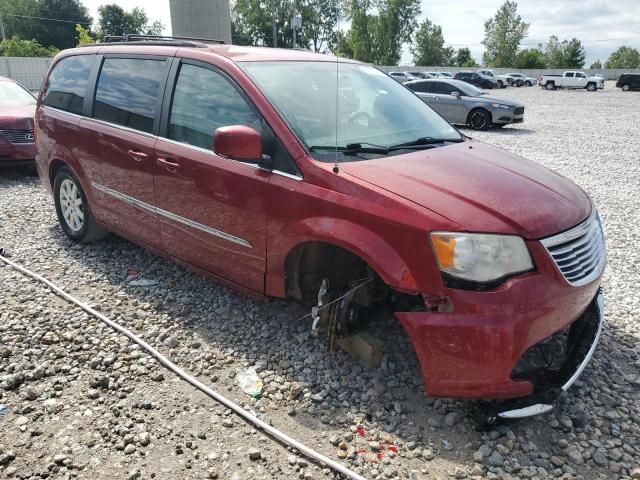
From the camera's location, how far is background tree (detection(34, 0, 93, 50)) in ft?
236

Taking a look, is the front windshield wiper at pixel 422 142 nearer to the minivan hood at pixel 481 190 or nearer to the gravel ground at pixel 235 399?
the minivan hood at pixel 481 190

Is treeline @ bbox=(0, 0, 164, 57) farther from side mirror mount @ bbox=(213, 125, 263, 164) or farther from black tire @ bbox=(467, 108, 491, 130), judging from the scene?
side mirror mount @ bbox=(213, 125, 263, 164)

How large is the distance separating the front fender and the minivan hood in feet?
0.89

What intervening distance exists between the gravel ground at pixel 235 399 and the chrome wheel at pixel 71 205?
28.9 inches

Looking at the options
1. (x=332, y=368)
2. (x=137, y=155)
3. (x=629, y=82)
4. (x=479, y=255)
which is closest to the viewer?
(x=479, y=255)

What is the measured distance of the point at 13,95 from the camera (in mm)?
9547

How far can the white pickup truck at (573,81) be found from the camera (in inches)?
1763

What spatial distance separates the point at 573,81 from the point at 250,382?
5028 cm

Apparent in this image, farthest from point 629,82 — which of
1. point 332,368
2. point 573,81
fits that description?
point 332,368

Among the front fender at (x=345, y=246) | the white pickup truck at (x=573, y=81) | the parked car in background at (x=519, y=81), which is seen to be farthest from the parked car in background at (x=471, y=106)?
the parked car in background at (x=519, y=81)

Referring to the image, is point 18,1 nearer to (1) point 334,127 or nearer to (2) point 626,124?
(2) point 626,124

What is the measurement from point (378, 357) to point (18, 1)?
295ft

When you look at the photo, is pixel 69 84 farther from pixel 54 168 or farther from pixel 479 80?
pixel 479 80

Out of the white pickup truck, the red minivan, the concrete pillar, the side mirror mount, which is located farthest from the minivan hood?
the white pickup truck
